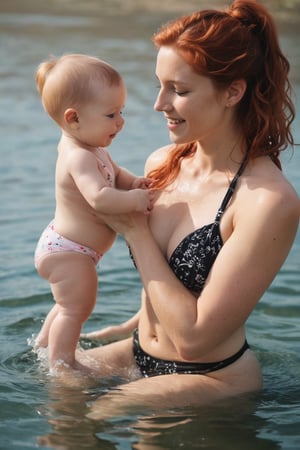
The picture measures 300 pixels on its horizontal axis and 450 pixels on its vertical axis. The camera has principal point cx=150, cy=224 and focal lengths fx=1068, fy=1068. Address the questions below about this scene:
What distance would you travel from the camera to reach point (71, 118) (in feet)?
13.6

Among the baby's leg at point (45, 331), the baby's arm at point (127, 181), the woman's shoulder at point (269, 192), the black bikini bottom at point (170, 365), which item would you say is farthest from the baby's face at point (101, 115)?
the black bikini bottom at point (170, 365)

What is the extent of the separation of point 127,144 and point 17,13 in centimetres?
688

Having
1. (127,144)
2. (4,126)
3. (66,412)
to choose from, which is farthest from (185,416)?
(4,126)

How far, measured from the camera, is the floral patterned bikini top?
3.96 metres

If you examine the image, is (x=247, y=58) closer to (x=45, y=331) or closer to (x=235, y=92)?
(x=235, y=92)

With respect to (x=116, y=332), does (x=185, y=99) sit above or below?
above

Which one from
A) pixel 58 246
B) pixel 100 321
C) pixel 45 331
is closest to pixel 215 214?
pixel 58 246

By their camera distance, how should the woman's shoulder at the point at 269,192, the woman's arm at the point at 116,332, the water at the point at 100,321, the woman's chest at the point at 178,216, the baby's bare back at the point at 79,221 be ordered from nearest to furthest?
1. the woman's shoulder at the point at 269,192
2. the water at the point at 100,321
3. the woman's chest at the point at 178,216
4. the baby's bare back at the point at 79,221
5. the woman's arm at the point at 116,332

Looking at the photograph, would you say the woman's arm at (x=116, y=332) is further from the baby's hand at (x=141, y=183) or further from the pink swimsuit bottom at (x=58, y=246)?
the baby's hand at (x=141, y=183)

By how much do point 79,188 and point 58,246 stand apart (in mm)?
304

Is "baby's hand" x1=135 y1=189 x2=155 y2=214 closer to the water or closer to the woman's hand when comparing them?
the woman's hand

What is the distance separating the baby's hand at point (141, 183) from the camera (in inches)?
169

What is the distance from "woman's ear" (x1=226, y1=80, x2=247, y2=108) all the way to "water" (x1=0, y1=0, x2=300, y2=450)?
116 centimetres

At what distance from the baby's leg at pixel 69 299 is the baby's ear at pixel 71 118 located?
51cm
